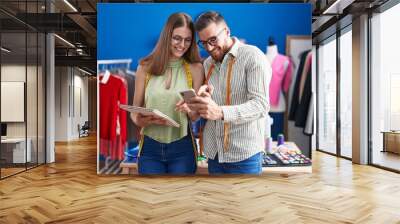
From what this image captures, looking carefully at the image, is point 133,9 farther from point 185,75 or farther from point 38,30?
point 38,30

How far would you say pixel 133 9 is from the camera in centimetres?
588

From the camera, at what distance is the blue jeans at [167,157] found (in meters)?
5.38

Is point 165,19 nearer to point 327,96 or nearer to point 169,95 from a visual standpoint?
point 169,95

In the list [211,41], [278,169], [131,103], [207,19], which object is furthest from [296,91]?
[131,103]

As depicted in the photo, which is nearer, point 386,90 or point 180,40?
point 180,40

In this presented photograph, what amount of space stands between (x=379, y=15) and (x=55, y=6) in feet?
19.8

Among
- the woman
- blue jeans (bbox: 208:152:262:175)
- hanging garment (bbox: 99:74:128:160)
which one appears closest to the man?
blue jeans (bbox: 208:152:262:175)

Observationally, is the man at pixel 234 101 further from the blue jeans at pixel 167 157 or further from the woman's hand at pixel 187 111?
the blue jeans at pixel 167 157

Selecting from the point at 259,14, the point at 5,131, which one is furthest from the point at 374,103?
the point at 5,131

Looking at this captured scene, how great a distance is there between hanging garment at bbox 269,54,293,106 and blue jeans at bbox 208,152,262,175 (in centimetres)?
127

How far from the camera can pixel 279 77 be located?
19.5 feet

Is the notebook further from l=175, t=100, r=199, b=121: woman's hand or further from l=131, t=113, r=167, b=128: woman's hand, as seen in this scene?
l=175, t=100, r=199, b=121: woman's hand

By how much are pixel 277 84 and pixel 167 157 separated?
1930 mm

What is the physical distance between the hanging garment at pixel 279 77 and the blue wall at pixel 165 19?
0.18m
